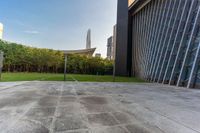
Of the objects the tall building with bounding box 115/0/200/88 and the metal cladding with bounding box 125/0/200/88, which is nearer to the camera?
the metal cladding with bounding box 125/0/200/88

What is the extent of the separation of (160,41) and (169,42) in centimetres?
210

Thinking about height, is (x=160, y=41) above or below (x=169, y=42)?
above

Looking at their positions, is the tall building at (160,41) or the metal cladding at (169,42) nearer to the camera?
the metal cladding at (169,42)

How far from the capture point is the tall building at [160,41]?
1487cm

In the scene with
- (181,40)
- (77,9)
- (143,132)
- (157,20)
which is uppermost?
(77,9)

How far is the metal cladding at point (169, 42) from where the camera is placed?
14.6m

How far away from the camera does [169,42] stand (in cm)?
1844

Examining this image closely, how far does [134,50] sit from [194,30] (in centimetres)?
1641

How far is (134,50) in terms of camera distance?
3080 centimetres

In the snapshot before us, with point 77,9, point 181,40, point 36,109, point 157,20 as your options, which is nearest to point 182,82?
point 181,40

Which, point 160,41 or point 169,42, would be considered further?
point 160,41

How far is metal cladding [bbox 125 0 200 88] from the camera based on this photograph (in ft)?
48.1

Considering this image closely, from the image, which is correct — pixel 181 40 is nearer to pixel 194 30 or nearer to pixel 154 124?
pixel 194 30

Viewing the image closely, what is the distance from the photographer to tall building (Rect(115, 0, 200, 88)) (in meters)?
14.9
